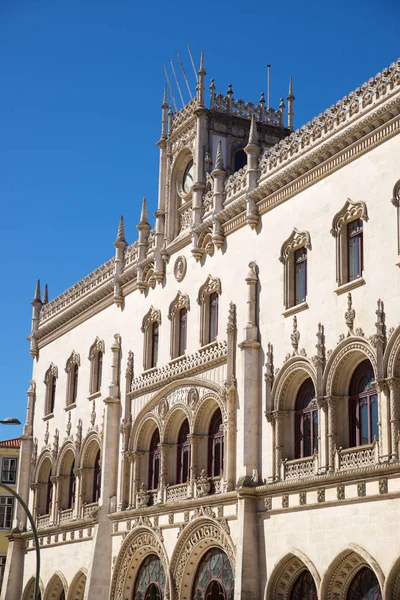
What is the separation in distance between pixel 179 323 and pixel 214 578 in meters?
9.56

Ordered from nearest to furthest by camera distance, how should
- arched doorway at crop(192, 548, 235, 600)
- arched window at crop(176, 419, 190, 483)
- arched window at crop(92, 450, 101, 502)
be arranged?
arched doorway at crop(192, 548, 235, 600)
arched window at crop(176, 419, 190, 483)
arched window at crop(92, 450, 101, 502)

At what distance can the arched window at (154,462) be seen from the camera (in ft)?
119

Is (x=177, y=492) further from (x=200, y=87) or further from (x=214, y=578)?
(x=200, y=87)

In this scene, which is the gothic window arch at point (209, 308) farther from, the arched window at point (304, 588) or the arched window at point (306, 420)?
the arched window at point (304, 588)

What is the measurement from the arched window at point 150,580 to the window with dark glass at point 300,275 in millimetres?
11189

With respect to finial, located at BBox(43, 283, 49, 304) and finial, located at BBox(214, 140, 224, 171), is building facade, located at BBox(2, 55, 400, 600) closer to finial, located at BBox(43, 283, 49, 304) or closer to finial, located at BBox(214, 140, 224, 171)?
finial, located at BBox(214, 140, 224, 171)

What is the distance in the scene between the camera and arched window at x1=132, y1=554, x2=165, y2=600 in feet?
112

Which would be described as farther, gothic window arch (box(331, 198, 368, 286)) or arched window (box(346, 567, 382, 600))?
gothic window arch (box(331, 198, 368, 286))

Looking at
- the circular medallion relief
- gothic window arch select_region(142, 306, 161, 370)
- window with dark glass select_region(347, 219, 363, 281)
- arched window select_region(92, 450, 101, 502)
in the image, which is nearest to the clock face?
the circular medallion relief

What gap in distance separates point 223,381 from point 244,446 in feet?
9.24

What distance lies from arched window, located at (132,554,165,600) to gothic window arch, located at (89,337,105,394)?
9.16 meters

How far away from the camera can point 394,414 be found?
24531 millimetres

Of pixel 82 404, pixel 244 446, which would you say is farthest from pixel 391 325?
pixel 82 404

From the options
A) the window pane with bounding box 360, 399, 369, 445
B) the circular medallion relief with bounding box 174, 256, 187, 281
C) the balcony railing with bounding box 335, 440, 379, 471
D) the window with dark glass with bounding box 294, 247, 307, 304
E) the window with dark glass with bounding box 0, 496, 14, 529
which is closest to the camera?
the balcony railing with bounding box 335, 440, 379, 471
